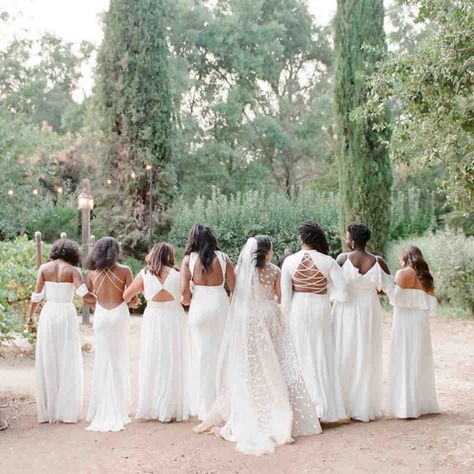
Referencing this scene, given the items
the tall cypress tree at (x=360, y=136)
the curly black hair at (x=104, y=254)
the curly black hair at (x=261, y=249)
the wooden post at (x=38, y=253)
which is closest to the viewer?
the curly black hair at (x=261, y=249)

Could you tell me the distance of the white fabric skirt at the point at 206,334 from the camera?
6090 mm

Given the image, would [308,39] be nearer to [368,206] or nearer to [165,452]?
[368,206]

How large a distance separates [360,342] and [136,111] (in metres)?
13.5

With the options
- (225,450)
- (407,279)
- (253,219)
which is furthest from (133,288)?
(253,219)

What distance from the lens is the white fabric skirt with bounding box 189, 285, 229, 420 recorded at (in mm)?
6090

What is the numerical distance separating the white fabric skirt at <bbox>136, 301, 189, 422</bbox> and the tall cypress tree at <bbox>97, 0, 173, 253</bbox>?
11837mm

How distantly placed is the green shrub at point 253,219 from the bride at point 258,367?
40.0 ft

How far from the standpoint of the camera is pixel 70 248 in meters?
6.23

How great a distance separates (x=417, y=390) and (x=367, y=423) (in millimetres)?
643

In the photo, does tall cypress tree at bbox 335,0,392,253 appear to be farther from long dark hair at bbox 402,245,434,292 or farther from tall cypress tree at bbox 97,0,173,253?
long dark hair at bbox 402,245,434,292

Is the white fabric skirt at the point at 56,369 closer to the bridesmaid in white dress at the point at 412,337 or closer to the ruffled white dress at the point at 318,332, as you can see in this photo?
the ruffled white dress at the point at 318,332

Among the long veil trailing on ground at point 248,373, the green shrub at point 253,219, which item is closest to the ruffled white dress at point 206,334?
the long veil trailing on ground at point 248,373

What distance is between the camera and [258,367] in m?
5.76

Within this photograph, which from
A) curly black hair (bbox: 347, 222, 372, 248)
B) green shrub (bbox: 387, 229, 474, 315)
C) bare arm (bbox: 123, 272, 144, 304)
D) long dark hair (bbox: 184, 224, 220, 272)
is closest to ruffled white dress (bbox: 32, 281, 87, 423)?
bare arm (bbox: 123, 272, 144, 304)
